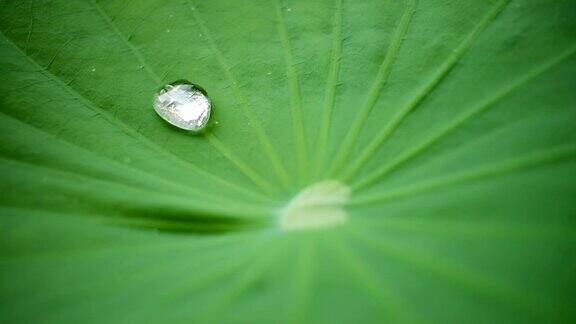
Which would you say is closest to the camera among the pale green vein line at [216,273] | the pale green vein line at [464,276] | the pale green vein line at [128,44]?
the pale green vein line at [464,276]

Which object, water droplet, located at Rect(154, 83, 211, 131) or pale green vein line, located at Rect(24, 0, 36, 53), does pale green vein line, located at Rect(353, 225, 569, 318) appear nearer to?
water droplet, located at Rect(154, 83, 211, 131)

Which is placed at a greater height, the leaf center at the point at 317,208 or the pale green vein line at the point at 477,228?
the leaf center at the point at 317,208

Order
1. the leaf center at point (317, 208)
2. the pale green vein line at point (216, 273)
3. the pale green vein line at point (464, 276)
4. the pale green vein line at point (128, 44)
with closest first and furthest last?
1. the pale green vein line at point (464, 276)
2. the pale green vein line at point (216, 273)
3. the leaf center at point (317, 208)
4. the pale green vein line at point (128, 44)

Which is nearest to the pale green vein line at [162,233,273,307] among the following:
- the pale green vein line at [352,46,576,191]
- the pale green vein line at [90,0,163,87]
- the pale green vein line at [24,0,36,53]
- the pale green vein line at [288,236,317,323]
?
the pale green vein line at [288,236,317,323]

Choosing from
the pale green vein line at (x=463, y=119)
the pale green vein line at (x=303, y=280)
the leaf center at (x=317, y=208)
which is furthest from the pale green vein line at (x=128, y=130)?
the pale green vein line at (x=463, y=119)

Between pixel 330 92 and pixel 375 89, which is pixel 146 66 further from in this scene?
pixel 375 89

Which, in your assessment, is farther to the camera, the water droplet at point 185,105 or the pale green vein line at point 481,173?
the water droplet at point 185,105

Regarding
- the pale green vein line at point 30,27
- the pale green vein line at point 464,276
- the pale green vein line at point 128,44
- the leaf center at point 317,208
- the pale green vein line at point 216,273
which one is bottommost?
the pale green vein line at point 464,276

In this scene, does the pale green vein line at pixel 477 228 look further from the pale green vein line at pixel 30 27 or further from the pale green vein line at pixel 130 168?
the pale green vein line at pixel 30 27
